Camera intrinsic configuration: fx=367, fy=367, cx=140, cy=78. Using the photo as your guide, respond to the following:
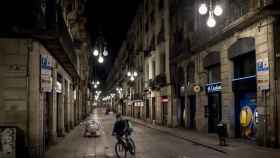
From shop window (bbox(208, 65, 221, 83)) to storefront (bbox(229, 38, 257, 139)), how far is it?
289 centimetres

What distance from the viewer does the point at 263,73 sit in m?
18.5

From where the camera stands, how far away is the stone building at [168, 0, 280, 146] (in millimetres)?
18156

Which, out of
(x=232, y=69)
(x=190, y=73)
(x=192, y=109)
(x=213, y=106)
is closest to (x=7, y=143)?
(x=232, y=69)

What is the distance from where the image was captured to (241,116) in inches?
884

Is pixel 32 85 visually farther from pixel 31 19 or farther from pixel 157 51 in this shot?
pixel 157 51

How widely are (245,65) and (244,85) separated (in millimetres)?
1385

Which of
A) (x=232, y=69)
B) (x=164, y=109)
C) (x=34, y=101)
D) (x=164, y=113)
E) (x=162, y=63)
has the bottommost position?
(x=164, y=113)

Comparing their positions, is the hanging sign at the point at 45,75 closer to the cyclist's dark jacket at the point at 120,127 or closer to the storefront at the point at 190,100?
the cyclist's dark jacket at the point at 120,127

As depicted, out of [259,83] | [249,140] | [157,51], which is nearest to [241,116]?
[249,140]

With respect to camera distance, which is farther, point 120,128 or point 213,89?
point 213,89

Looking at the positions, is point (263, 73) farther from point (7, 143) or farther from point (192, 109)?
point (192, 109)

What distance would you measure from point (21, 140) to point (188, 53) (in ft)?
66.4

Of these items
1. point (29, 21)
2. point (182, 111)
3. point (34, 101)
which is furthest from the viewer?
point (182, 111)

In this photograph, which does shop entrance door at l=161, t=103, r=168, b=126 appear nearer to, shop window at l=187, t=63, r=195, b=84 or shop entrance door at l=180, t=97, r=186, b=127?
shop entrance door at l=180, t=97, r=186, b=127
